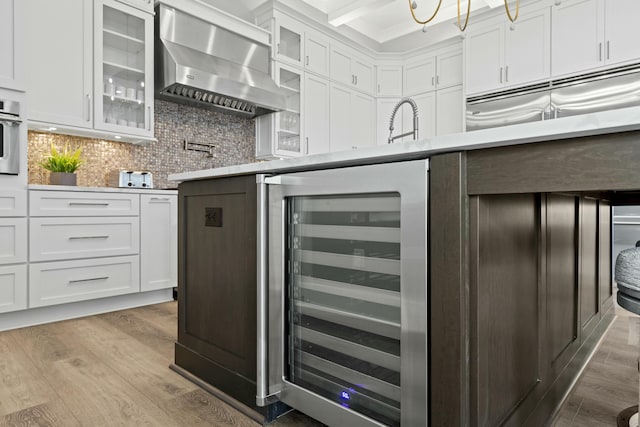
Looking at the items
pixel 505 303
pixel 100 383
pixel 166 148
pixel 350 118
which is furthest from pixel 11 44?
pixel 350 118

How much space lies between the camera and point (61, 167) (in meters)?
2.84

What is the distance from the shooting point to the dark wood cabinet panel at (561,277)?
133 cm

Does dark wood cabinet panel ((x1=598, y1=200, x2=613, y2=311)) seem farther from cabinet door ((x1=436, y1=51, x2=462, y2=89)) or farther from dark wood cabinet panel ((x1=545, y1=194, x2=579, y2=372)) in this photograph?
cabinet door ((x1=436, y1=51, x2=462, y2=89))

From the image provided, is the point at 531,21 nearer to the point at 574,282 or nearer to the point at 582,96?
the point at 582,96

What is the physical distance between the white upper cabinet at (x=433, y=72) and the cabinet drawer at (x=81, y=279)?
158 inches

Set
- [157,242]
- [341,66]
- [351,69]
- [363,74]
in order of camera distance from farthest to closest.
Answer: [363,74]
[351,69]
[341,66]
[157,242]

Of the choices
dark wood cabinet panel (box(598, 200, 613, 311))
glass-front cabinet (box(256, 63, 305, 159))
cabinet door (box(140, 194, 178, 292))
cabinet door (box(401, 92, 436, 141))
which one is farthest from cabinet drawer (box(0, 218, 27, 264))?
cabinet door (box(401, 92, 436, 141))

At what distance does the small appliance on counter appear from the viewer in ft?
10.0

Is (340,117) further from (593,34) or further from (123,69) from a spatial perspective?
(593,34)

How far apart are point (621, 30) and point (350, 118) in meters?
2.84

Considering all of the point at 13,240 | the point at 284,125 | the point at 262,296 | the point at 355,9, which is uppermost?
the point at 355,9

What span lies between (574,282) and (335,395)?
44.9 inches

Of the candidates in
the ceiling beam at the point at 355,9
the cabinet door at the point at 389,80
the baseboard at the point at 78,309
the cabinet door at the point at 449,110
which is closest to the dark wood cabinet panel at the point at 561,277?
the baseboard at the point at 78,309

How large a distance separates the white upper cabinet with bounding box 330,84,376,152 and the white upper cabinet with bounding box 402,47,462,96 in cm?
57
